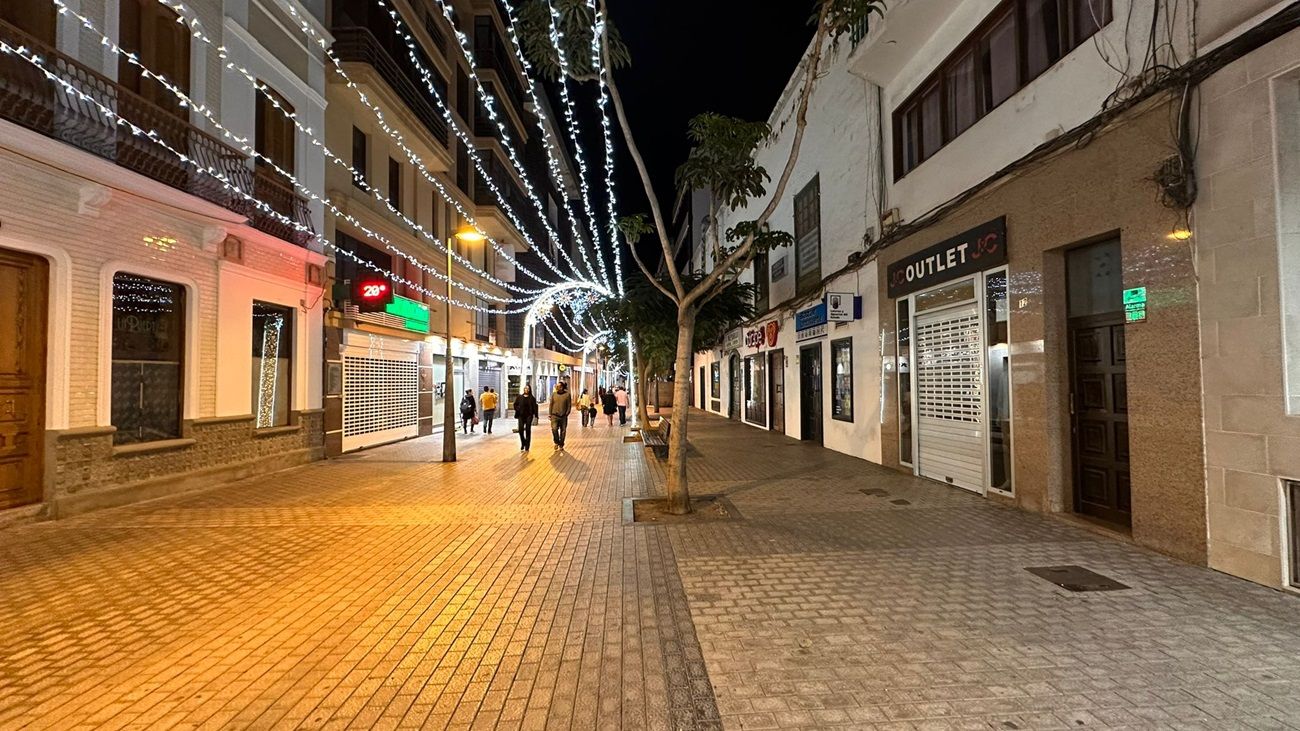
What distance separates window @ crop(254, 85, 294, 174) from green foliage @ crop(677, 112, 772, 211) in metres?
8.31

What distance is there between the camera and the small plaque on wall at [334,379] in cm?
1309

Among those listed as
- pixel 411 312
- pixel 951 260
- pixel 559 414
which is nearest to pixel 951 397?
pixel 951 260

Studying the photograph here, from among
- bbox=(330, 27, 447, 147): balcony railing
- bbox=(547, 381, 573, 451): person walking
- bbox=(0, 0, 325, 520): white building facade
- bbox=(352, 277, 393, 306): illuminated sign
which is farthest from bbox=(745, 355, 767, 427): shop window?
bbox=(0, 0, 325, 520): white building facade

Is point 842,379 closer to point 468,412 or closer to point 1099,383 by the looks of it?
point 1099,383

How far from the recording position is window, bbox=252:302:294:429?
443 inches

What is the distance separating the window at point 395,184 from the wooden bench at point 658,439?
31.0 ft

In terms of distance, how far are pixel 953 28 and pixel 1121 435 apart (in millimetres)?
6226

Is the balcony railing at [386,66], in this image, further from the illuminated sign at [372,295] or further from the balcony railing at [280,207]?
the illuminated sign at [372,295]

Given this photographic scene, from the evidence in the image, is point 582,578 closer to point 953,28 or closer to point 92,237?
point 92,237

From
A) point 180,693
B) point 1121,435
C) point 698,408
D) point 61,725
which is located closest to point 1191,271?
point 1121,435

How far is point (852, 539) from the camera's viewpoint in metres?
5.98

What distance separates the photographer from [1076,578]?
473 cm

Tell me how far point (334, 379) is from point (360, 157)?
590 cm

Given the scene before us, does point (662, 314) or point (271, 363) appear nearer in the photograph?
point (271, 363)
